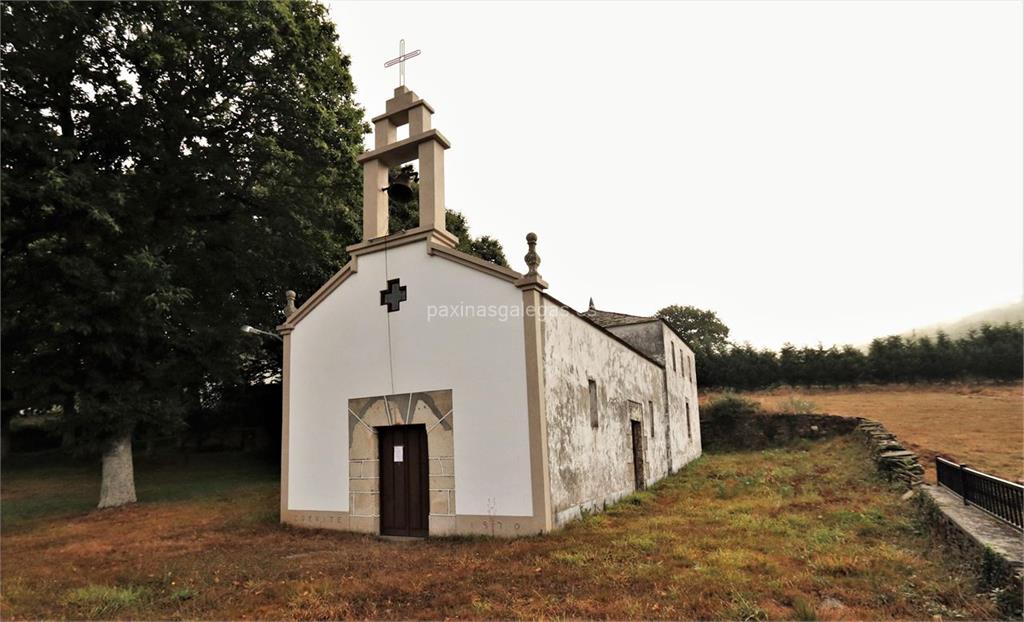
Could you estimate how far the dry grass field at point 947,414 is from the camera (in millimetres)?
15539

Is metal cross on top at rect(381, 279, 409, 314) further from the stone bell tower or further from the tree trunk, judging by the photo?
the tree trunk

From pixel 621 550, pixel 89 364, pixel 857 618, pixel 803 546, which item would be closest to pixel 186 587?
pixel 621 550

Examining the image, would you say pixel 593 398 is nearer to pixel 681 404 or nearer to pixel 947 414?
pixel 681 404

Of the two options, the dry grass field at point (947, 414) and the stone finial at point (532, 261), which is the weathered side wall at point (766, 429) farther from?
the stone finial at point (532, 261)

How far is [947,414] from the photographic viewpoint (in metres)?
24.2

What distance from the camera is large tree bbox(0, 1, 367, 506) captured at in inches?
521

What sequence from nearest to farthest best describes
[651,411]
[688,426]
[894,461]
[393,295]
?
[393,295]
[894,461]
[651,411]
[688,426]

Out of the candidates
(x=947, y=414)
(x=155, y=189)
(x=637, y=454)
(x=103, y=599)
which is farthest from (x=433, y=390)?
(x=947, y=414)

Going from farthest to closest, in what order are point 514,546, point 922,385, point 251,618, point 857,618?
point 922,385, point 514,546, point 251,618, point 857,618

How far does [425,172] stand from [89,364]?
34.7 feet

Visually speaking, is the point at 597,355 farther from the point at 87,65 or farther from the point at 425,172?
the point at 87,65

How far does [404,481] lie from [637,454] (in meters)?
6.90

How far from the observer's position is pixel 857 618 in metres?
5.55

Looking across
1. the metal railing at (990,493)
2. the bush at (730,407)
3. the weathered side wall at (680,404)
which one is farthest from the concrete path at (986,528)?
the bush at (730,407)
